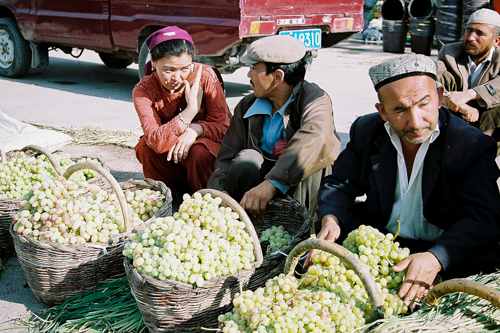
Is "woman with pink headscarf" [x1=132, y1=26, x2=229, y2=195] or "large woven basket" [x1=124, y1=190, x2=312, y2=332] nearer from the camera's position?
"large woven basket" [x1=124, y1=190, x2=312, y2=332]

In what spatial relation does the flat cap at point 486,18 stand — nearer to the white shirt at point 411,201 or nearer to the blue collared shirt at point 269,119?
the blue collared shirt at point 269,119

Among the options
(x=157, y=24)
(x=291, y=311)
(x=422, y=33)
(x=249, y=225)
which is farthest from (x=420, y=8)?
(x=291, y=311)

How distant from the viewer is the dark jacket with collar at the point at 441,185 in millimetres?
1950

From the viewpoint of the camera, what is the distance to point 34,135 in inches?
183

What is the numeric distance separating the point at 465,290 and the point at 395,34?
10.7 metres

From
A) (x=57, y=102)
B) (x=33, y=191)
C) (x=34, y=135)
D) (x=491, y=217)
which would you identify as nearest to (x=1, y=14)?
(x=57, y=102)

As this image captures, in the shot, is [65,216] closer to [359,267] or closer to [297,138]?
[297,138]

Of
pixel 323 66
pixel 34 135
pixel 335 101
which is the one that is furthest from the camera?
pixel 323 66

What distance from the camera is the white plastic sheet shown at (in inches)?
178

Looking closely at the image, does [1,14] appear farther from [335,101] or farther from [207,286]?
[207,286]

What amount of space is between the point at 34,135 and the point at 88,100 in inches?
96.7

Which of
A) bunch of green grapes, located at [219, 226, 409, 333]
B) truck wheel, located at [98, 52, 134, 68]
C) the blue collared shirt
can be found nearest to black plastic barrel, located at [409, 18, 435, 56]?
truck wheel, located at [98, 52, 134, 68]

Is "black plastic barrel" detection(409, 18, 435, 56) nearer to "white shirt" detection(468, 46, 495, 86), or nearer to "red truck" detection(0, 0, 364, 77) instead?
"red truck" detection(0, 0, 364, 77)

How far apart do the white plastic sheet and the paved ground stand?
16cm
